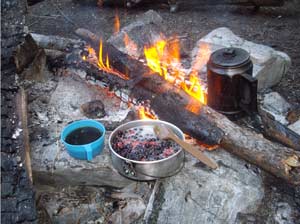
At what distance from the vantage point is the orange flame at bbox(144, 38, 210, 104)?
421 cm

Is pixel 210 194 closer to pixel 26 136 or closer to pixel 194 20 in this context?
pixel 26 136

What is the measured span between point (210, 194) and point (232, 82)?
0.98 meters

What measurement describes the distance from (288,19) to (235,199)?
4.56 m

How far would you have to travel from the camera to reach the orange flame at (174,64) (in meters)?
4.21

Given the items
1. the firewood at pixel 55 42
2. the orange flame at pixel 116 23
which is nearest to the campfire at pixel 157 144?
the firewood at pixel 55 42

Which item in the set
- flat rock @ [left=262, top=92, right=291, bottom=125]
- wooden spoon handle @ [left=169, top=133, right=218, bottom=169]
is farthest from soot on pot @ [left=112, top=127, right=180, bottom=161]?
flat rock @ [left=262, top=92, right=291, bottom=125]

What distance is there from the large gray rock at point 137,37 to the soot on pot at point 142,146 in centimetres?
176

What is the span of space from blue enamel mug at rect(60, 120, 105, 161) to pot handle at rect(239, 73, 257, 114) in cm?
125

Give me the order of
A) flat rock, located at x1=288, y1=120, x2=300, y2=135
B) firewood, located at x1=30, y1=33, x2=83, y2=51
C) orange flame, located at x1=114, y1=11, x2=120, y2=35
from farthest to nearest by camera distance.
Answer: orange flame, located at x1=114, y1=11, x2=120, y2=35, firewood, located at x1=30, y1=33, x2=83, y2=51, flat rock, located at x1=288, y1=120, x2=300, y2=135

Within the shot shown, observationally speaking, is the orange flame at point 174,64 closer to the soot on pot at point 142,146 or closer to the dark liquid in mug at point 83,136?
the soot on pot at point 142,146

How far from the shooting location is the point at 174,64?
4.93 meters

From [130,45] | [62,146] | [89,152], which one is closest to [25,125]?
[62,146]

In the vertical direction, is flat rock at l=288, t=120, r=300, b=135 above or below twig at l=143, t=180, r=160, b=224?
above

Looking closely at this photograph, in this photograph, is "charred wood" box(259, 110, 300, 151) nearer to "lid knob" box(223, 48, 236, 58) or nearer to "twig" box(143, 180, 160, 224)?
"lid knob" box(223, 48, 236, 58)
